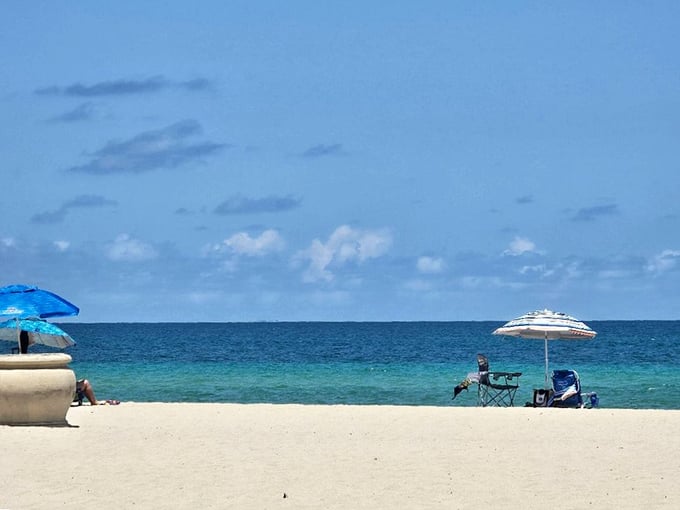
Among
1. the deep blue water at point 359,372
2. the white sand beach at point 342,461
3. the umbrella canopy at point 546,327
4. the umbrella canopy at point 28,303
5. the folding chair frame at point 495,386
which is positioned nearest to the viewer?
the white sand beach at point 342,461

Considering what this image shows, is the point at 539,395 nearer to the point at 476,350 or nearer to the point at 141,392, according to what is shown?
the point at 141,392

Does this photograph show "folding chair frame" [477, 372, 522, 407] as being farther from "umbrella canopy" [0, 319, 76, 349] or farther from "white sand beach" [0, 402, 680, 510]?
"umbrella canopy" [0, 319, 76, 349]

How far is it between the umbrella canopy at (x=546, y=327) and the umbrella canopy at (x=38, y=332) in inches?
317

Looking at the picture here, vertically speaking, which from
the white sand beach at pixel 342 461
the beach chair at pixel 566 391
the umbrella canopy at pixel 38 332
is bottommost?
the white sand beach at pixel 342 461

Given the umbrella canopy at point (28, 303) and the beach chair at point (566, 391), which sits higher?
the umbrella canopy at point (28, 303)

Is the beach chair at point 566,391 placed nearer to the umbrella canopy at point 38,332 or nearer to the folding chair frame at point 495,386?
the folding chair frame at point 495,386

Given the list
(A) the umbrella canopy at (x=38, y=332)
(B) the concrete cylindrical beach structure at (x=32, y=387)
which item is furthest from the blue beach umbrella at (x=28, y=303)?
(A) the umbrella canopy at (x=38, y=332)

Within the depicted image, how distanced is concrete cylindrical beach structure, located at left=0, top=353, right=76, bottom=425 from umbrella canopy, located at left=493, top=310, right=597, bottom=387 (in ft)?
29.0

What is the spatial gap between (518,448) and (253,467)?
323 cm

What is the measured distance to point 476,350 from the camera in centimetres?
6875

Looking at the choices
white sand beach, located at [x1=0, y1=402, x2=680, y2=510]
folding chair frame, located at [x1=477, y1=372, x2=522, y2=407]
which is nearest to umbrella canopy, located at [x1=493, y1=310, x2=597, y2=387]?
folding chair frame, located at [x1=477, y1=372, x2=522, y2=407]

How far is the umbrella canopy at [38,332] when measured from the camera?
19297 millimetres

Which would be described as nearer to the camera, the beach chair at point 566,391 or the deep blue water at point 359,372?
the beach chair at point 566,391

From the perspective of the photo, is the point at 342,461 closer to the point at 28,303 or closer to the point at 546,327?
the point at 28,303
